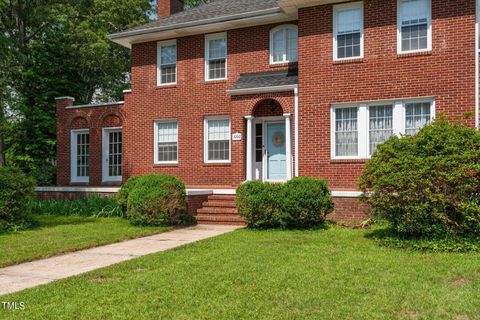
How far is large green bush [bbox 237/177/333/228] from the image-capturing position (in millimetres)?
11211

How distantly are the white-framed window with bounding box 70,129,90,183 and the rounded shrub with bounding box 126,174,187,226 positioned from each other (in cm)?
866

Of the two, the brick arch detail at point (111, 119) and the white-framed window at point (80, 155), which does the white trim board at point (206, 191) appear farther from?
the brick arch detail at point (111, 119)

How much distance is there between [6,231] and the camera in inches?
467

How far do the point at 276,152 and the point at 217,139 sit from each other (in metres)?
2.37

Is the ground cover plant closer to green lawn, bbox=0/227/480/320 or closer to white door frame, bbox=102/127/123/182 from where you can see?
green lawn, bbox=0/227/480/320

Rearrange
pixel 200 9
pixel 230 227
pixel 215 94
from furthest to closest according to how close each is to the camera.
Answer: pixel 200 9 < pixel 215 94 < pixel 230 227

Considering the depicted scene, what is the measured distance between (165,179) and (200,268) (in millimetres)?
5843

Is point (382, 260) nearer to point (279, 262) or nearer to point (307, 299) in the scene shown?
point (279, 262)

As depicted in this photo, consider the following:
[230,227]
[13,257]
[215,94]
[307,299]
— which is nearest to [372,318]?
[307,299]

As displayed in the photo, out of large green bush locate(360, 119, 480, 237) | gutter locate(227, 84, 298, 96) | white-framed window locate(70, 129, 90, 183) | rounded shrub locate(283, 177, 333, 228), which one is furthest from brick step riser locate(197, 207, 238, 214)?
white-framed window locate(70, 129, 90, 183)

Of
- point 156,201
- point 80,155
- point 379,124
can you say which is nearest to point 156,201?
point 156,201

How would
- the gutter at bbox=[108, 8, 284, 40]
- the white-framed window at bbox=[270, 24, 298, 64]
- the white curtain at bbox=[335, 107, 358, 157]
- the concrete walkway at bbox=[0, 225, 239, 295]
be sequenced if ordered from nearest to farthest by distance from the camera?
the concrete walkway at bbox=[0, 225, 239, 295] < the white curtain at bbox=[335, 107, 358, 157] < the gutter at bbox=[108, 8, 284, 40] < the white-framed window at bbox=[270, 24, 298, 64]

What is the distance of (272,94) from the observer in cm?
1526

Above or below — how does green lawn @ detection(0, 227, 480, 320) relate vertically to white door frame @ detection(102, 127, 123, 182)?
below
